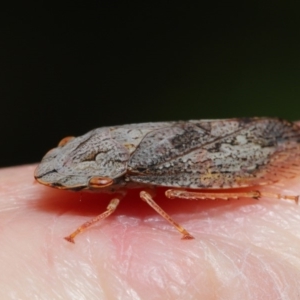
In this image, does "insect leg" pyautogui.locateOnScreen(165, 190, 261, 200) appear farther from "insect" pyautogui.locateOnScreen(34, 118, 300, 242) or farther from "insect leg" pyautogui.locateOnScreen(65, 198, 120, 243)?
"insect leg" pyautogui.locateOnScreen(65, 198, 120, 243)

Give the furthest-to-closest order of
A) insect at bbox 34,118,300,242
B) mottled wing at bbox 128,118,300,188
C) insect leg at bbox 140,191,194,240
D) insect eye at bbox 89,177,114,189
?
mottled wing at bbox 128,118,300,188 → insect at bbox 34,118,300,242 → insect eye at bbox 89,177,114,189 → insect leg at bbox 140,191,194,240

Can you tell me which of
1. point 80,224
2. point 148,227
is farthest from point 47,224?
point 148,227

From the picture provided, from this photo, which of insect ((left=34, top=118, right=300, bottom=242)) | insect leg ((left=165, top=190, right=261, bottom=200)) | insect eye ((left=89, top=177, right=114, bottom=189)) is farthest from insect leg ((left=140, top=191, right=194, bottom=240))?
insect eye ((left=89, top=177, right=114, bottom=189))

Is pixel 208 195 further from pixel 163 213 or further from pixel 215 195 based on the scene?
pixel 163 213

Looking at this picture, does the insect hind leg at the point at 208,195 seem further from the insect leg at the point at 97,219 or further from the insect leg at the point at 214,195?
the insect leg at the point at 97,219

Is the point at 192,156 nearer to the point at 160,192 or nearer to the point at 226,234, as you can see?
the point at 160,192

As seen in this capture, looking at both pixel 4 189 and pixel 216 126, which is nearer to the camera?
pixel 4 189
